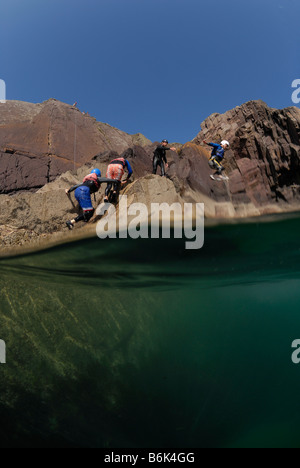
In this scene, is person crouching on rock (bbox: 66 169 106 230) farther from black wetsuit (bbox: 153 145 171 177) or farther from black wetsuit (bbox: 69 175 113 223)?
black wetsuit (bbox: 153 145 171 177)

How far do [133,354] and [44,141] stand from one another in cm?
1064

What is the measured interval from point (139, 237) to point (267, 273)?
8.23 metres

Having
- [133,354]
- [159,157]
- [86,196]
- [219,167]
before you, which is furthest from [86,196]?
[133,354]

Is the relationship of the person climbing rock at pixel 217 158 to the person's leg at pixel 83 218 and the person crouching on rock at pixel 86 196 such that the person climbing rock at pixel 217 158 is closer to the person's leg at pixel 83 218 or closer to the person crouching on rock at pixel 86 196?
the person crouching on rock at pixel 86 196

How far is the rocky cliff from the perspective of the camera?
677cm

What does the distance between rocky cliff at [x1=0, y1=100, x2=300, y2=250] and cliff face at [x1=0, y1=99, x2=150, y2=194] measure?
53 mm

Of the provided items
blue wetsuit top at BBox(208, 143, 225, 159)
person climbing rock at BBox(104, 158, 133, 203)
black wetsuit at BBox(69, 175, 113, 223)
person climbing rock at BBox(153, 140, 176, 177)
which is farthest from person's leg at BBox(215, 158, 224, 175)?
black wetsuit at BBox(69, 175, 113, 223)

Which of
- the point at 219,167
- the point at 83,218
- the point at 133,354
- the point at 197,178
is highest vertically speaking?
the point at 219,167

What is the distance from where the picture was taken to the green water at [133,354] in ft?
19.3

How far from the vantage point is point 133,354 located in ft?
31.0

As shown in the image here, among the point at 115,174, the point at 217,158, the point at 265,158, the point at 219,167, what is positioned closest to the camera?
the point at 115,174

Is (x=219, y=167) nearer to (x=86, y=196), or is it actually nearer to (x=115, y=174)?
(x=115, y=174)

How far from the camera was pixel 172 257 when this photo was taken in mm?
9125

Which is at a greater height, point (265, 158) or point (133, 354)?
Result: point (265, 158)
